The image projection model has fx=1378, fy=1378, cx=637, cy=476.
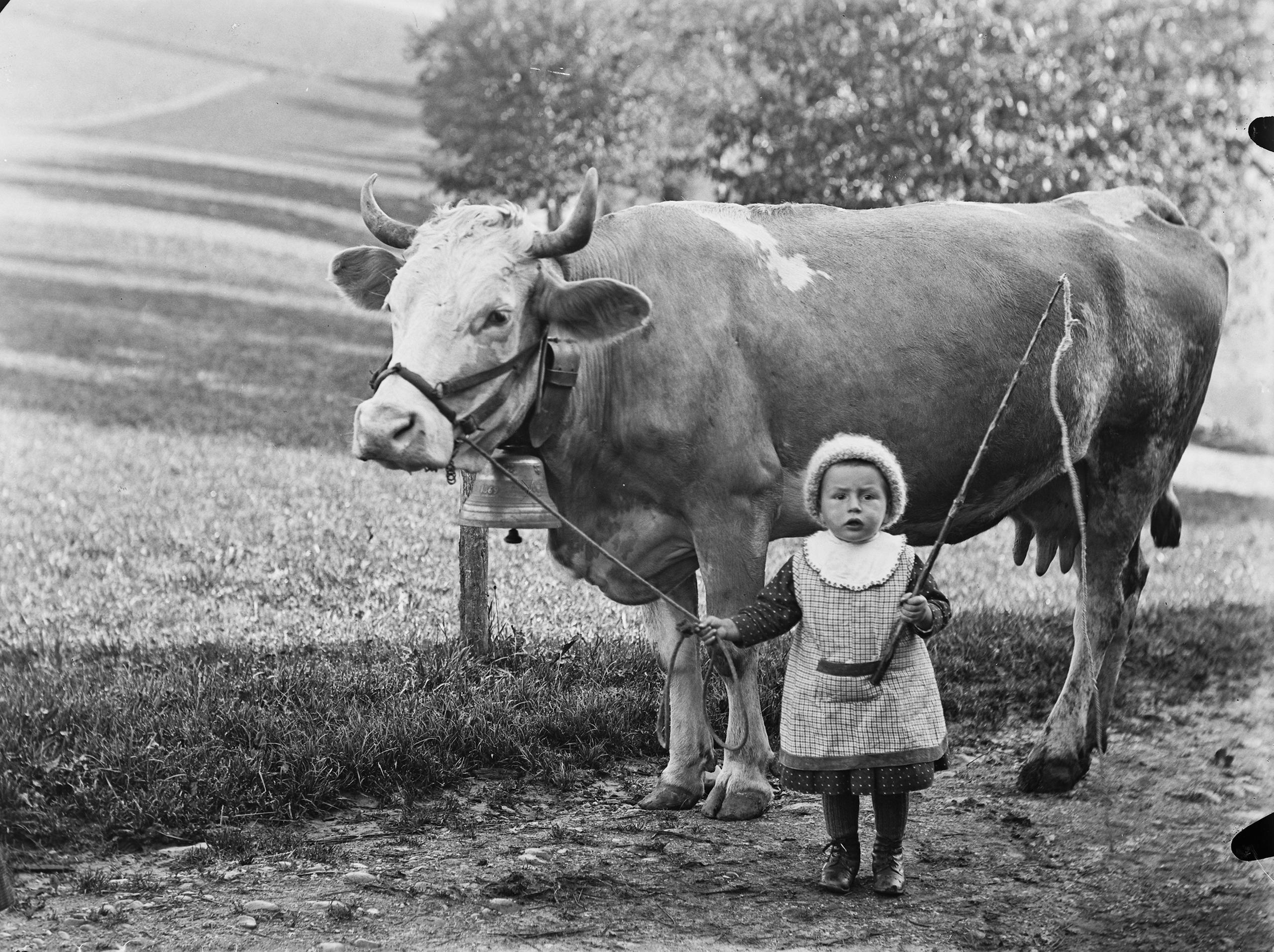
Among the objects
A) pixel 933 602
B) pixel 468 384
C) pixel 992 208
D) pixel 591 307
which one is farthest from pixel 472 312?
pixel 992 208

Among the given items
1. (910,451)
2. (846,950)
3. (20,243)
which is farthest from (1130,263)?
(20,243)

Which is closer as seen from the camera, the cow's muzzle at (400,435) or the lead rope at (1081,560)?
the cow's muzzle at (400,435)

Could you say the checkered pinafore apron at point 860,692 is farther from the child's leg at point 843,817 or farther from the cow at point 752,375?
Result: the cow at point 752,375

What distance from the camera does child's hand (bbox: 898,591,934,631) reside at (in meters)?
4.12

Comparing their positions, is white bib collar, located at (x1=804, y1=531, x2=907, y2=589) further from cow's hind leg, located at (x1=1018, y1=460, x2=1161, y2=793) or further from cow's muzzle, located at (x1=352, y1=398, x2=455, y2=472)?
cow's hind leg, located at (x1=1018, y1=460, x2=1161, y2=793)

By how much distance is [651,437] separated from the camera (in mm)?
4852

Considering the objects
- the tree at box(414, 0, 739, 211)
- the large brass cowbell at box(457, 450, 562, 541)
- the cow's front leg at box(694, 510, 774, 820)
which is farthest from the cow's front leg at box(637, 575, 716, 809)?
the tree at box(414, 0, 739, 211)

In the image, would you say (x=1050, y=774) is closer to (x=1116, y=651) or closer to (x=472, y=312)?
(x=1116, y=651)

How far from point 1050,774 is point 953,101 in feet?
25.6

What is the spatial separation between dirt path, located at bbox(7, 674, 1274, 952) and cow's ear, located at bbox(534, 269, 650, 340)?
5.97 ft

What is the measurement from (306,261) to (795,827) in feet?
66.9

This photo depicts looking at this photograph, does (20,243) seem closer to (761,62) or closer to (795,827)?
(761,62)

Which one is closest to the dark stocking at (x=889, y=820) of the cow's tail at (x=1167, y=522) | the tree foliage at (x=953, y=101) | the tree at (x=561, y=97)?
the cow's tail at (x=1167, y=522)

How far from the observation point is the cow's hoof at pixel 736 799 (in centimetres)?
515
